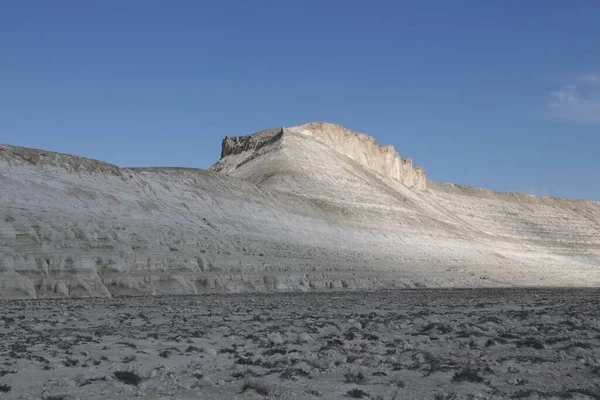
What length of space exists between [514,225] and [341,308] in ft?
325

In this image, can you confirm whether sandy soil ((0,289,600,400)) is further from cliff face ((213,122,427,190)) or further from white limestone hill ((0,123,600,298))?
cliff face ((213,122,427,190))

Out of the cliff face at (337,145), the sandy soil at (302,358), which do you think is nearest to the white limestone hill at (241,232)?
the cliff face at (337,145)

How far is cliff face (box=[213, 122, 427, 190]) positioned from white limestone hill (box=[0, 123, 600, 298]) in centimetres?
52

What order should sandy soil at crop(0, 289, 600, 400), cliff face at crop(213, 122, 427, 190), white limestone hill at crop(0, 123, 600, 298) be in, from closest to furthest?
sandy soil at crop(0, 289, 600, 400), white limestone hill at crop(0, 123, 600, 298), cliff face at crop(213, 122, 427, 190)

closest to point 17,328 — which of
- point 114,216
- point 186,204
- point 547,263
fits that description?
point 114,216

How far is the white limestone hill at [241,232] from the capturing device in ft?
111

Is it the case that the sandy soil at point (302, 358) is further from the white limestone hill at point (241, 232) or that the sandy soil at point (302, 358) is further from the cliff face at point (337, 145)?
the cliff face at point (337, 145)

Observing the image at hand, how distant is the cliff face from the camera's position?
3868 inches

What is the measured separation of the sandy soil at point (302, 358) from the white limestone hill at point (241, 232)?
1500 centimetres

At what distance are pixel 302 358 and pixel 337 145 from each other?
90.1m

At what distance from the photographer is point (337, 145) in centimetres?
10094

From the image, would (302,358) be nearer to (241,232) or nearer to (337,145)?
(241,232)

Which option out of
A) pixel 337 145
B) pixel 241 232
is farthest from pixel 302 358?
pixel 337 145

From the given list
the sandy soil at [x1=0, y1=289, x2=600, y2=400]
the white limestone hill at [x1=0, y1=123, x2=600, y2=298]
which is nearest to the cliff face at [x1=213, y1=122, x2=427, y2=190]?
the white limestone hill at [x1=0, y1=123, x2=600, y2=298]
